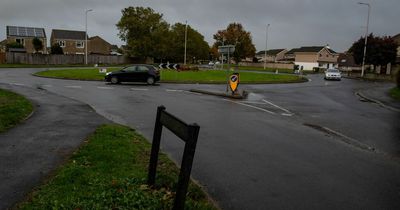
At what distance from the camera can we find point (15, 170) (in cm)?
620

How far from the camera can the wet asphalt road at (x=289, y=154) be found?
5592 mm

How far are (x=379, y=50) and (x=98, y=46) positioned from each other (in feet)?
234

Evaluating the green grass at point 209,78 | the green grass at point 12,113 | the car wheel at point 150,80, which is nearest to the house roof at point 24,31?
the green grass at point 209,78

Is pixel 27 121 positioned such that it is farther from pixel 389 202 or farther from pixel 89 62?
pixel 89 62

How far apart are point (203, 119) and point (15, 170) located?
280 inches

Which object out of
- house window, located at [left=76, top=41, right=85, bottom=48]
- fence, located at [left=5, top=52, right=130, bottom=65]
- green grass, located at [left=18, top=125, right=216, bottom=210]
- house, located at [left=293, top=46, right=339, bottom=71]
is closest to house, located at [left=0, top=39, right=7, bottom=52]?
house window, located at [left=76, top=41, right=85, bottom=48]

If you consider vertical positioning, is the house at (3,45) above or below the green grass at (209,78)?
above

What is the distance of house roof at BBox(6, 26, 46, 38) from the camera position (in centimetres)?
9231

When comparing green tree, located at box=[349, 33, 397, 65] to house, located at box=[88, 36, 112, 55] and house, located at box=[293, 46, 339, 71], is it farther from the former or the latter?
house, located at box=[88, 36, 112, 55]

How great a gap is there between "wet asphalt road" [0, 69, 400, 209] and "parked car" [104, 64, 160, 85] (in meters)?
12.7

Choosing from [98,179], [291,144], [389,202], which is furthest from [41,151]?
[389,202]

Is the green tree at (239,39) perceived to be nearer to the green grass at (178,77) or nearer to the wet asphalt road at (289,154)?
the green grass at (178,77)

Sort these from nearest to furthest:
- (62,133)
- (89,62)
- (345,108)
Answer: (62,133), (345,108), (89,62)

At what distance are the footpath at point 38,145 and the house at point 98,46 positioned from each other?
305 feet
